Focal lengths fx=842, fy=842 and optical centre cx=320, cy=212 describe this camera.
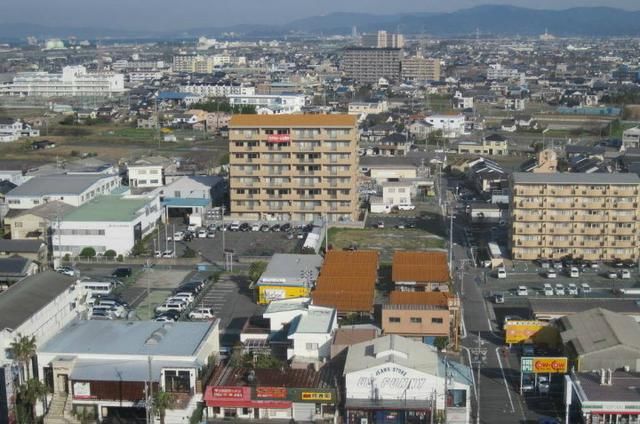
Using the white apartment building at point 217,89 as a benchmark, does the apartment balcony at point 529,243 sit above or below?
below

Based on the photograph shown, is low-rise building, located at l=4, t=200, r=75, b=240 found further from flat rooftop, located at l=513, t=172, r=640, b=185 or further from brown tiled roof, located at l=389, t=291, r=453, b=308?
flat rooftop, located at l=513, t=172, r=640, b=185

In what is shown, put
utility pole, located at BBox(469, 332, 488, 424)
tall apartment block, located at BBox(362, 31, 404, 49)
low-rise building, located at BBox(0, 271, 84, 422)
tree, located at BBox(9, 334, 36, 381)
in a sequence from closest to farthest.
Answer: tree, located at BBox(9, 334, 36, 381) → low-rise building, located at BBox(0, 271, 84, 422) → utility pole, located at BBox(469, 332, 488, 424) → tall apartment block, located at BBox(362, 31, 404, 49)

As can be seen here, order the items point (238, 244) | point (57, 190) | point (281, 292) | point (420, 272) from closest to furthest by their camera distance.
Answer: point (281, 292) → point (420, 272) → point (238, 244) → point (57, 190)

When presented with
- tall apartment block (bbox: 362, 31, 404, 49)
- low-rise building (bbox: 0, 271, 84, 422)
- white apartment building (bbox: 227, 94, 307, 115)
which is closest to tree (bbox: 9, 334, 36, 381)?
low-rise building (bbox: 0, 271, 84, 422)

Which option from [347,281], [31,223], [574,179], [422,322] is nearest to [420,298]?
[422,322]

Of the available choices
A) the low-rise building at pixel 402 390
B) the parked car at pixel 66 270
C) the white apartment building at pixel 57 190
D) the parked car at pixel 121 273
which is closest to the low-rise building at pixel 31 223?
the white apartment building at pixel 57 190

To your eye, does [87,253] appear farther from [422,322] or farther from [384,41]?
[384,41]

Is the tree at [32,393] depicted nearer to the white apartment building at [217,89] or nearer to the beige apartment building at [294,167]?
the beige apartment building at [294,167]
